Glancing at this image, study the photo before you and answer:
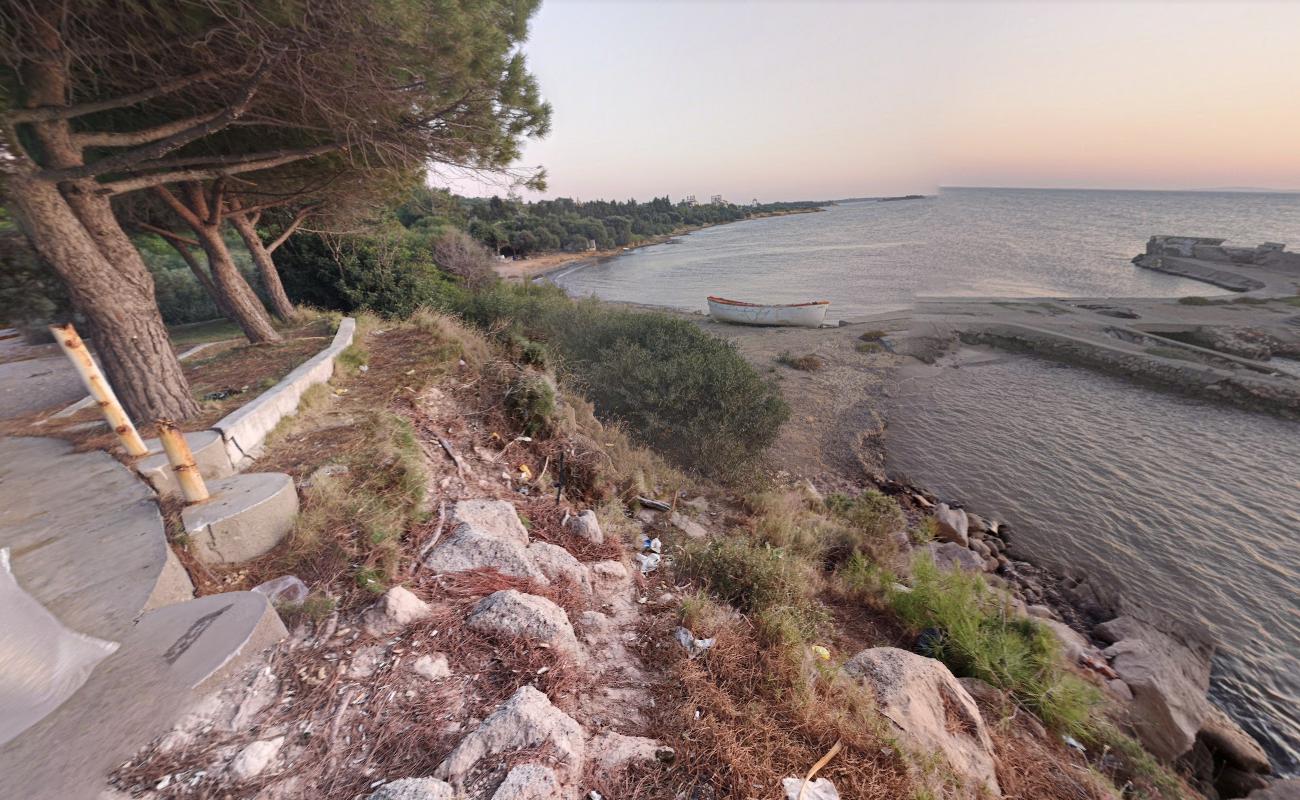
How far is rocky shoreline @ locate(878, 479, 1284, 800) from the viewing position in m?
5.05

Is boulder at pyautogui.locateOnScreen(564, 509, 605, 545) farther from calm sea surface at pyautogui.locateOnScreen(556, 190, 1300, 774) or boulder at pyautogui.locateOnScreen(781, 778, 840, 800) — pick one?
calm sea surface at pyautogui.locateOnScreen(556, 190, 1300, 774)

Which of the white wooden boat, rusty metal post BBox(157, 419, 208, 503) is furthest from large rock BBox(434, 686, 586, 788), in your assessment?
the white wooden boat

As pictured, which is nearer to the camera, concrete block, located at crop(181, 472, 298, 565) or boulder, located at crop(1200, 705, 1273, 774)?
concrete block, located at crop(181, 472, 298, 565)

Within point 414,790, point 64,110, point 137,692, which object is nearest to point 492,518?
point 137,692

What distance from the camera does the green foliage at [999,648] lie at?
4.43 metres

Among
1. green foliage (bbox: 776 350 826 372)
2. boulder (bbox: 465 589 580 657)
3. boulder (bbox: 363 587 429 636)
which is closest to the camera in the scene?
boulder (bbox: 363 587 429 636)

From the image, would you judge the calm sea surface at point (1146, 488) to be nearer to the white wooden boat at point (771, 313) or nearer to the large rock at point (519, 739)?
the large rock at point (519, 739)

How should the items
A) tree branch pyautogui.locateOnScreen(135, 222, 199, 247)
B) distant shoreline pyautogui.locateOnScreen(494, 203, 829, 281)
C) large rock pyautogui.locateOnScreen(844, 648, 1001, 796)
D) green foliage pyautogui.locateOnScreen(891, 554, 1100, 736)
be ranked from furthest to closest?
distant shoreline pyautogui.locateOnScreen(494, 203, 829, 281), tree branch pyautogui.locateOnScreen(135, 222, 199, 247), green foliage pyautogui.locateOnScreen(891, 554, 1100, 736), large rock pyautogui.locateOnScreen(844, 648, 1001, 796)

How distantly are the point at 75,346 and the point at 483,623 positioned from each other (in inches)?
143

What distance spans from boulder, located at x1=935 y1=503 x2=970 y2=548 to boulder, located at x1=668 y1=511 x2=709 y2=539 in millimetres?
5334

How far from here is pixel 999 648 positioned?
190 inches

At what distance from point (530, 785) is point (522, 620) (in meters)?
1.05

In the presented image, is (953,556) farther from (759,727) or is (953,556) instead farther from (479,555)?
(479,555)

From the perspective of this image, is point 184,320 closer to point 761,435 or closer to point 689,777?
point 761,435
